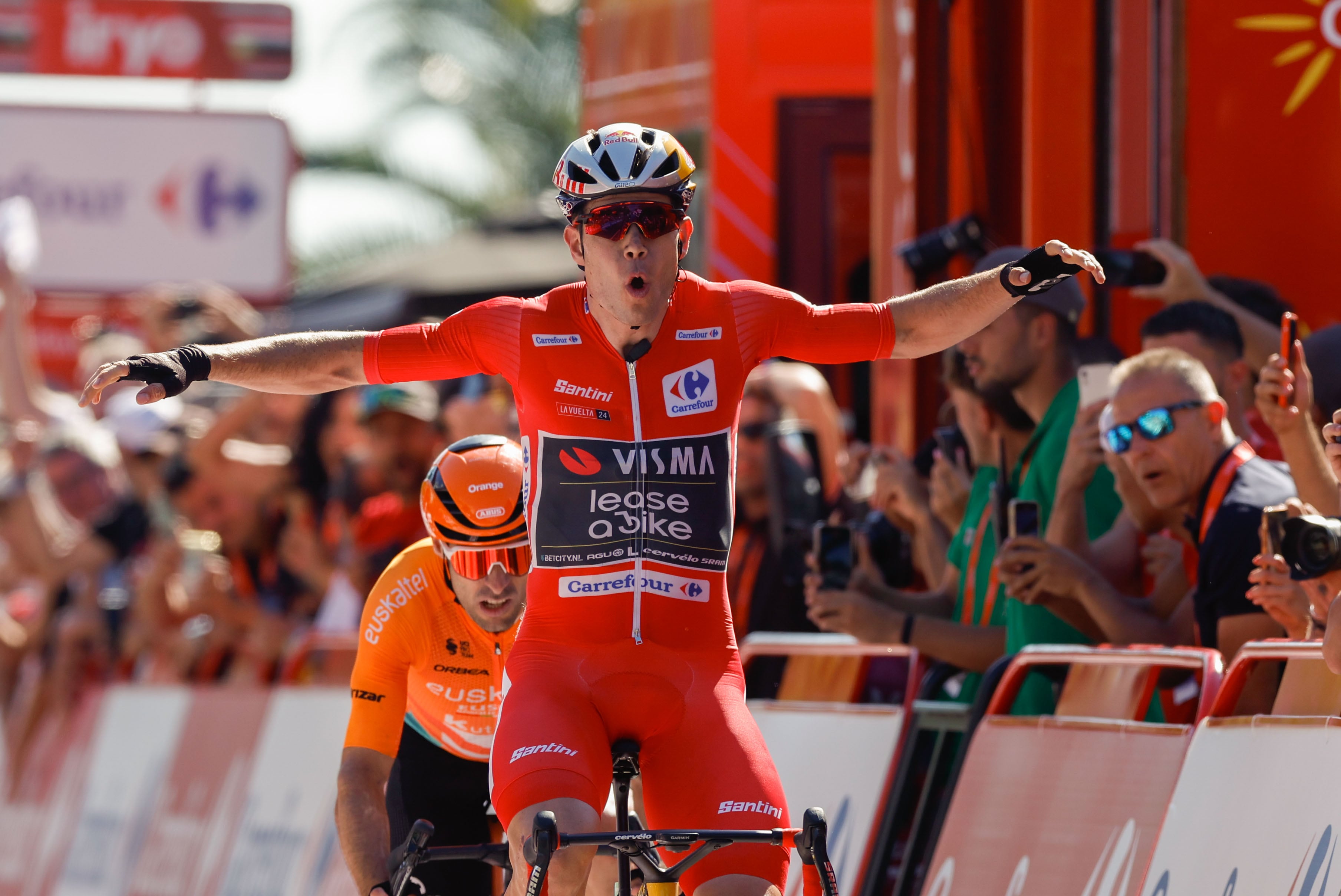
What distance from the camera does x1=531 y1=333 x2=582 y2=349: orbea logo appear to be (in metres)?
4.59

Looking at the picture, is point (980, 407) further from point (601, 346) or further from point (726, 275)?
point (726, 275)

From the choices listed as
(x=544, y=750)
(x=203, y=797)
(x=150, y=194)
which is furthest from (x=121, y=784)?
(x=150, y=194)

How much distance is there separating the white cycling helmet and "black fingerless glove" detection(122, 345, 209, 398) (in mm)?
891

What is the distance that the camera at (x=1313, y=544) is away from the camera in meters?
4.52

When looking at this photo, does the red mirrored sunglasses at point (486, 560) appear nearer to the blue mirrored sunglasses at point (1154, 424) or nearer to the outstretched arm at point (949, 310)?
the outstretched arm at point (949, 310)

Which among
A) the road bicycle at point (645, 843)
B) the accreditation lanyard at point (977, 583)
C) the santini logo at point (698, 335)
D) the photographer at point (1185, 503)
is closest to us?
the road bicycle at point (645, 843)

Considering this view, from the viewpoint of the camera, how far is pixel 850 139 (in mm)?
12938

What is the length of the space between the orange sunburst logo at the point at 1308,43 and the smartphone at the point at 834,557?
2695 mm

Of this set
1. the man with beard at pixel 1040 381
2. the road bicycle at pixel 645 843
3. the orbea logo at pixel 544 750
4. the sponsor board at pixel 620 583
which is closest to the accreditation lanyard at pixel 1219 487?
the man with beard at pixel 1040 381

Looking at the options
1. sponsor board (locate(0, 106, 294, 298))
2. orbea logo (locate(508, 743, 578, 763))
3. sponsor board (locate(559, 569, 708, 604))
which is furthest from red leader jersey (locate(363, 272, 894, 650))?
sponsor board (locate(0, 106, 294, 298))

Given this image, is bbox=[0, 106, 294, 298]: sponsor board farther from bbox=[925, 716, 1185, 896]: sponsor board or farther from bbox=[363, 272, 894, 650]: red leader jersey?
bbox=[363, 272, 894, 650]: red leader jersey

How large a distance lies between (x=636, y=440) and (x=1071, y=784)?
64.0 inches

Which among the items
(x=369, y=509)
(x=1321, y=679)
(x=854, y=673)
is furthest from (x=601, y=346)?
(x=369, y=509)

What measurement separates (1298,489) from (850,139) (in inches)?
312
